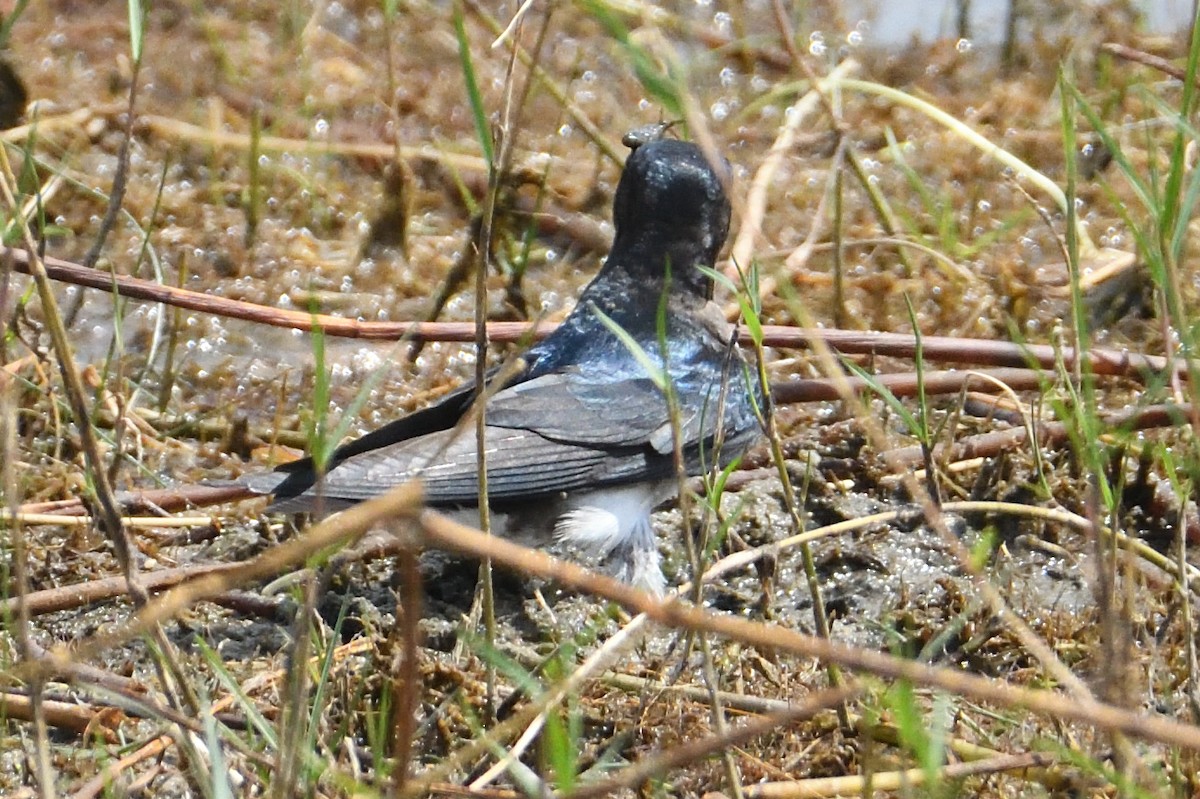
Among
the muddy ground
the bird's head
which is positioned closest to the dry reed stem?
the muddy ground

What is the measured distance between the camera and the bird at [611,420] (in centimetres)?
311

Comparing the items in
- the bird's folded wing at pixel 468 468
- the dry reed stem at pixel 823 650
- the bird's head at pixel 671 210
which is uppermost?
the bird's head at pixel 671 210

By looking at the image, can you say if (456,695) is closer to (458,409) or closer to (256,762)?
(256,762)

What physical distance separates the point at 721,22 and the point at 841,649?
16.3 ft

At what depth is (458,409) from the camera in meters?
3.30

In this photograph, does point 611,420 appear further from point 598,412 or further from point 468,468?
point 468,468

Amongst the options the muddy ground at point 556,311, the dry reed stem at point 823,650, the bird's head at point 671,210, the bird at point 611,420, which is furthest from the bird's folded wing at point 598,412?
the dry reed stem at point 823,650

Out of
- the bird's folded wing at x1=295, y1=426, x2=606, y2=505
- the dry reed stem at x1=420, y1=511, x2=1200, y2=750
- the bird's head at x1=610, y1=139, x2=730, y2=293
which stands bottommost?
the bird's folded wing at x1=295, y1=426, x2=606, y2=505

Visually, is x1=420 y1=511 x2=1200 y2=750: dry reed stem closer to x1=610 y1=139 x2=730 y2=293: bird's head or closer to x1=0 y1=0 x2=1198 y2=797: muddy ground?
x1=0 y1=0 x2=1198 y2=797: muddy ground

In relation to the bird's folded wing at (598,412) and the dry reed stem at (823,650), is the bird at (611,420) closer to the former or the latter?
the bird's folded wing at (598,412)

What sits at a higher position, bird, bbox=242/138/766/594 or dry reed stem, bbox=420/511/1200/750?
dry reed stem, bbox=420/511/1200/750

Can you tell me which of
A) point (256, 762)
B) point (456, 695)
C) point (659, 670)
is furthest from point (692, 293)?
point (256, 762)

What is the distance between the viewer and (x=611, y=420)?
11.3 ft

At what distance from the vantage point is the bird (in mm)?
3107
